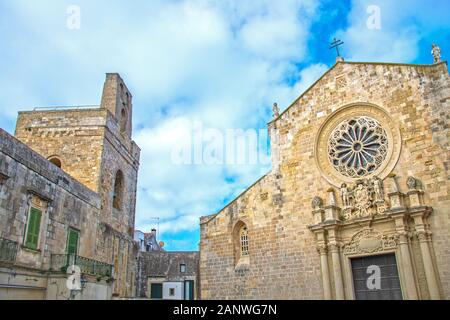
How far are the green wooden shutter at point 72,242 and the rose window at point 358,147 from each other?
1022 cm

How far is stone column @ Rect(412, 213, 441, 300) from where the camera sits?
34.6ft

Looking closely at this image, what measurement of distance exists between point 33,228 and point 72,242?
2.58m

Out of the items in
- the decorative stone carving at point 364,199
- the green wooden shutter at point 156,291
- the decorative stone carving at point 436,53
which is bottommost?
the green wooden shutter at point 156,291

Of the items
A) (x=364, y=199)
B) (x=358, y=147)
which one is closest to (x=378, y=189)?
(x=364, y=199)

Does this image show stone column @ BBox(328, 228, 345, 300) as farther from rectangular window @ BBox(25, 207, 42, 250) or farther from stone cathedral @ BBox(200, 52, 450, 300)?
rectangular window @ BBox(25, 207, 42, 250)

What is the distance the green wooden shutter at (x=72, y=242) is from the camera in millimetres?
14440

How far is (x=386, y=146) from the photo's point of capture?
12.9 metres

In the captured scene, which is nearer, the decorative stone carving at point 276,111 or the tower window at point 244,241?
the tower window at point 244,241

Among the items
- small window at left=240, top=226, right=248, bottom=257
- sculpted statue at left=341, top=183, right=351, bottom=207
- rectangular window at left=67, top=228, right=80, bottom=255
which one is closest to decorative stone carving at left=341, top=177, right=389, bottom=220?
sculpted statue at left=341, top=183, right=351, bottom=207

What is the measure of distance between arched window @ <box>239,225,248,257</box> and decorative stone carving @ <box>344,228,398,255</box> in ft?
12.8

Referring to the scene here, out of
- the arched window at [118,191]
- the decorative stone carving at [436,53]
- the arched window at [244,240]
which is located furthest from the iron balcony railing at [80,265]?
the decorative stone carving at [436,53]

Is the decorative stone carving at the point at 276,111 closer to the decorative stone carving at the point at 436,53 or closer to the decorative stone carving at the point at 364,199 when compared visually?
the decorative stone carving at the point at 364,199
